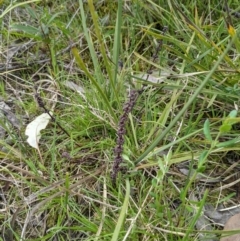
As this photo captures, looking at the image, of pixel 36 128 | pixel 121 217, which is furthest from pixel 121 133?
pixel 36 128

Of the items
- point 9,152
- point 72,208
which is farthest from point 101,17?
point 72,208

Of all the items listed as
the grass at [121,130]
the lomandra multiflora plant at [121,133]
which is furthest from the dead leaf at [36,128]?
the lomandra multiflora plant at [121,133]

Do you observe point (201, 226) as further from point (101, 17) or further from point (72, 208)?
point (101, 17)

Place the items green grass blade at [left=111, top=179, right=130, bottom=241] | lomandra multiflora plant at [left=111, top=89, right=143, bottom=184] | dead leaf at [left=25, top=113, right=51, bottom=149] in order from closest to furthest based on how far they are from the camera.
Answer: green grass blade at [left=111, top=179, right=130, bottom=241], lomandra multiflora plant at [left=111, top=89, right=143, bottom=184], dead leaf at [left=25, top=113, right=51, bottom=149]

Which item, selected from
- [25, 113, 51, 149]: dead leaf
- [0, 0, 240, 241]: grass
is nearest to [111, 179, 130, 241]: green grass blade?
[0, 0, 240, 241]: grass

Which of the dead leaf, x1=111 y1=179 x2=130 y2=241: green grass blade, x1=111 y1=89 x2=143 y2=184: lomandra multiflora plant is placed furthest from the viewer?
the dead leaf

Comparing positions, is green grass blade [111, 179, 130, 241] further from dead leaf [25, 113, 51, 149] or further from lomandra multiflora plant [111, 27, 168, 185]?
dead leaf [25, 113, 51, 149]

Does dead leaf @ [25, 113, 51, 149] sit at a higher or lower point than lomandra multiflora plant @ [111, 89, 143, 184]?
lower

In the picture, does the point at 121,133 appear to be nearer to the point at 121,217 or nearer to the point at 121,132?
the point at 121,132

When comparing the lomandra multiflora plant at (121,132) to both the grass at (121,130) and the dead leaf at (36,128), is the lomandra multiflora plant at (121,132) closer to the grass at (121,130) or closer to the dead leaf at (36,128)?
the grass at (121,130)
